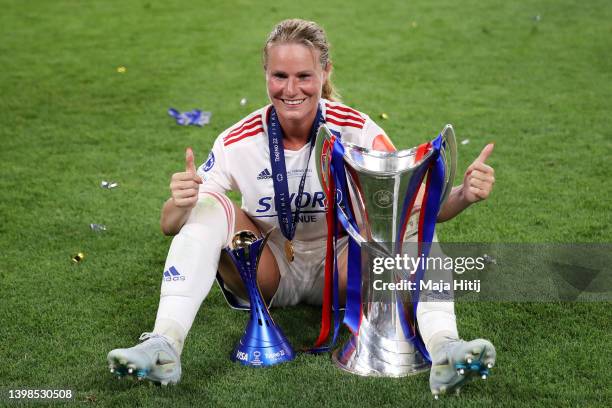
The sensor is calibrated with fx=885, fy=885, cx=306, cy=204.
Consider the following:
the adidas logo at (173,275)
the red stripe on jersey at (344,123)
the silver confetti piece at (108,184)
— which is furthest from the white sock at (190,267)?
the silver confetti piece at (108,184)

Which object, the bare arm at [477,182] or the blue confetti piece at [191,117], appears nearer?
the bare arm at [477,182]

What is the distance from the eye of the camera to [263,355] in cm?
251

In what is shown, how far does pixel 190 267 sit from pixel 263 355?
349 millimetres

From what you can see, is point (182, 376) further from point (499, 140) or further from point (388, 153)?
point (499, 140)

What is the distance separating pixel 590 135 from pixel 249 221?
2828mm

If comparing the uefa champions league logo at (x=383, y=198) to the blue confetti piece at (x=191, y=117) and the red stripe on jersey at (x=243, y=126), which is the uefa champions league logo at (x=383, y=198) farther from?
the blue confetti piece at (x=191, y=117)

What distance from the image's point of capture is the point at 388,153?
236 centimetres

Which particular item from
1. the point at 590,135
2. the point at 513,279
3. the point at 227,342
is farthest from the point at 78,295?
the point at 590,135

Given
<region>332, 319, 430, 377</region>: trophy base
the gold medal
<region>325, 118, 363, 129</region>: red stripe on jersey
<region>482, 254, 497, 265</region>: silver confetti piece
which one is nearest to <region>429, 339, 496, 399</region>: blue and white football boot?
<region>332, 319, 430, 377</region>: trophy base

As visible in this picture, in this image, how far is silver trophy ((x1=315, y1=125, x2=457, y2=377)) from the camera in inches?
91.4

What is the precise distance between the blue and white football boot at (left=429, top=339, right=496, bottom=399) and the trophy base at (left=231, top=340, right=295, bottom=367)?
474 millimetres

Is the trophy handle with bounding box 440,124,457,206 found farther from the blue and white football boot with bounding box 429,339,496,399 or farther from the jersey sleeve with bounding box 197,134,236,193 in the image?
Answer: the jersey sleeve with bounding box 197,134,236,193

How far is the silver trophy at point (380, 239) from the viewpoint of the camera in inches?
91.4

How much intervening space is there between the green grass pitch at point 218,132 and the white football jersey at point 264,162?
16.8 inches
